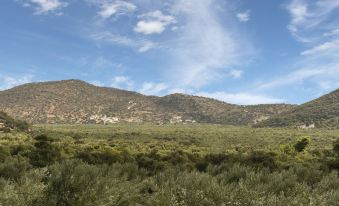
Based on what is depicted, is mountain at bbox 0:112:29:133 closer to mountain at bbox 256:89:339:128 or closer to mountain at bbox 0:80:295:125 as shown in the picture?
mountain at bbox 0:80:295:125

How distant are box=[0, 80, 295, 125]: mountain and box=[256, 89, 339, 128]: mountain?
74.9ft

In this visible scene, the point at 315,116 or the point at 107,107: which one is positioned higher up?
the point at 107,107

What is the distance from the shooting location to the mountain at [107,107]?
157m

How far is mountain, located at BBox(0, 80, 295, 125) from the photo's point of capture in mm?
156875

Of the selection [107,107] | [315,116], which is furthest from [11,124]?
[315,116]

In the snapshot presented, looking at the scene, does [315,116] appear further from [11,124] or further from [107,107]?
[11,124]

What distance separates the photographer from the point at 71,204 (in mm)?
9602

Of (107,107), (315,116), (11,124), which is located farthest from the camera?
(107,107)

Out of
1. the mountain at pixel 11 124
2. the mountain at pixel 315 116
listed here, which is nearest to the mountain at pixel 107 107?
the mountain at pixel 315 116

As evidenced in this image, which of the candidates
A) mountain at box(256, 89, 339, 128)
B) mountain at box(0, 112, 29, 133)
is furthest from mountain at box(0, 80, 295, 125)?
mountain at box(0, 112, 29, 133)

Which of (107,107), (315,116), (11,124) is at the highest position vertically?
(107,107)

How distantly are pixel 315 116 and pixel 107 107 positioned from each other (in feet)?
241

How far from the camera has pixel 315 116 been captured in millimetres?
146125

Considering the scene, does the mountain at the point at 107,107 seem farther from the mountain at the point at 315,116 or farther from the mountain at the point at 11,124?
the mountain at the point at 11,124
